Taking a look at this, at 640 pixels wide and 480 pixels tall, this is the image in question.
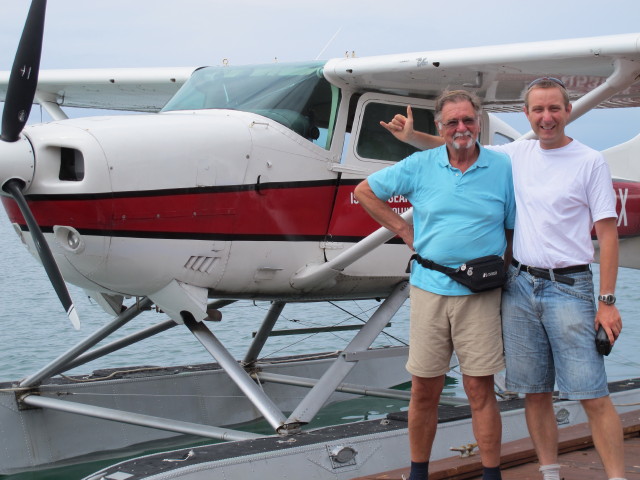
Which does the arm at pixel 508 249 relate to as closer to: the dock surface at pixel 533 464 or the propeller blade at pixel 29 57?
the dock surface at pixel 533 464

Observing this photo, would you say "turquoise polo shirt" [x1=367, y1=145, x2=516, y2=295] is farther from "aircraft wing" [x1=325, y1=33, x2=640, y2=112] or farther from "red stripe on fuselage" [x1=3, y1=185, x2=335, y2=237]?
"aircraft wing" [x1=325, y1=33, x2=640, y2=112]

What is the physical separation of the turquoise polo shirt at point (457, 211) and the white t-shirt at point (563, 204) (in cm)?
15

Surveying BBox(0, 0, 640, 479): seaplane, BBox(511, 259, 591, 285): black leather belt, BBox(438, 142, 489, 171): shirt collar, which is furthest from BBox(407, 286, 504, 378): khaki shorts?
BBox(0, 0, 640, 479): seaplane

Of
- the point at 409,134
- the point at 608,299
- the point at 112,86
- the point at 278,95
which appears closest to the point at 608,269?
the point at 608,299

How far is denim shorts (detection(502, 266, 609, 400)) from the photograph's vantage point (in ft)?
11.6

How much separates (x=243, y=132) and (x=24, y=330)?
12717mm

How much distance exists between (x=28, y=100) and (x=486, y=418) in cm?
294

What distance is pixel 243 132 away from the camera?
5590 mm

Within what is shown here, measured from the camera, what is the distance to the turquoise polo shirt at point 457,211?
3758 millimetres

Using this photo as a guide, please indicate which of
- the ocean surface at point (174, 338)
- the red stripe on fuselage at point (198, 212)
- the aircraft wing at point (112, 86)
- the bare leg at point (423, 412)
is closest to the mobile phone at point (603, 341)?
the bare leg at point (423, 412)

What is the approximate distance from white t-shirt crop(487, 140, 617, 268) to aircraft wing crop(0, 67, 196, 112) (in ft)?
15.5

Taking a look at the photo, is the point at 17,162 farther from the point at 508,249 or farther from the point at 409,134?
the point at 508,249

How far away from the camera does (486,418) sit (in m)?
3.82

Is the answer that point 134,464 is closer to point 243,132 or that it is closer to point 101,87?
point 243,132
